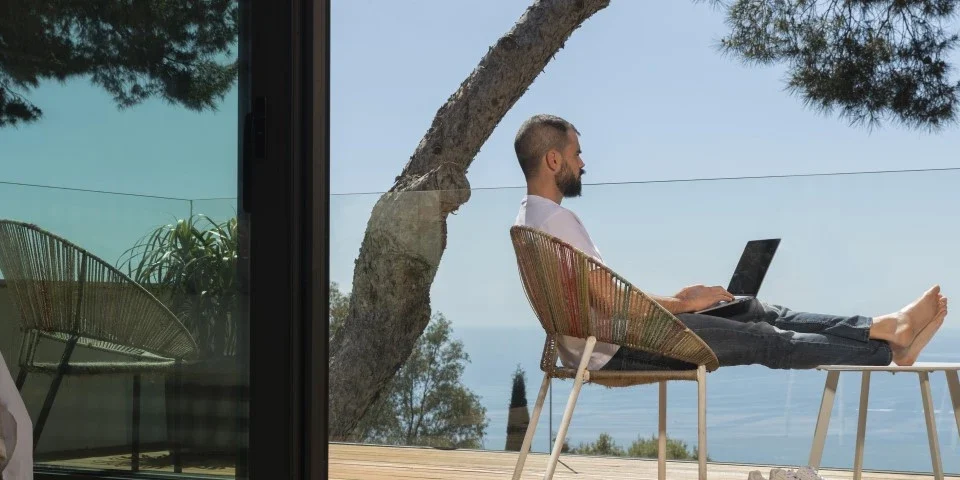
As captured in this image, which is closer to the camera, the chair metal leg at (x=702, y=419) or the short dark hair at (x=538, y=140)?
the chair metal leg at (x=702, y=419)

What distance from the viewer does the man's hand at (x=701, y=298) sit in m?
2.92

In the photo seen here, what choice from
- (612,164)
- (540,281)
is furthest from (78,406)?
(612,164)

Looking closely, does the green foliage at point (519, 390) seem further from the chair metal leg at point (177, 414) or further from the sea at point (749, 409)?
the chair metal leg at point (177, 414)

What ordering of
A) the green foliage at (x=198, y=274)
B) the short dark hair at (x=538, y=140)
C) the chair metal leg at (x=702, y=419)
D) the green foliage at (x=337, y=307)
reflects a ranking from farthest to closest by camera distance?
the short dark hair at (x=538, y=140), the green foliage at (x=337, y=307), the chair metal leg at (x=702, y=419), the green foliage at (x=198, y=274)

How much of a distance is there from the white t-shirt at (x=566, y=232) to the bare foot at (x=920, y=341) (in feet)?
2.41

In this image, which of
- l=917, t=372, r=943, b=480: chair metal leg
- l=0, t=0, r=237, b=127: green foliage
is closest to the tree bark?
l=0, t=0, r=237, b=127: green foliage

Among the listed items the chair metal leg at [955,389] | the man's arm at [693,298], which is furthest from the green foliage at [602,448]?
the chair metal leg at [955,389]

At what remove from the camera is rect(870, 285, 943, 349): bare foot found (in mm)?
2729

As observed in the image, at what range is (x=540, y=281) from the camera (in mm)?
2758

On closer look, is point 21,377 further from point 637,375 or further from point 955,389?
point 955,389

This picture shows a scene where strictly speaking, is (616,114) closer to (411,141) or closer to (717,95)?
(717,95)

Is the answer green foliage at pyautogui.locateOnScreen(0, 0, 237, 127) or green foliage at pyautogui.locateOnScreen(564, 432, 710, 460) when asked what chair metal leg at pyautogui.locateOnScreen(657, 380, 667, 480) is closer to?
green foliage at pyautogui.locateOnScreen(564, 432, 710, 460)

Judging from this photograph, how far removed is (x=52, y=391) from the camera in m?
2.45

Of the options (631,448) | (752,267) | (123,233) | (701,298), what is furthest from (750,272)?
(123,233)
